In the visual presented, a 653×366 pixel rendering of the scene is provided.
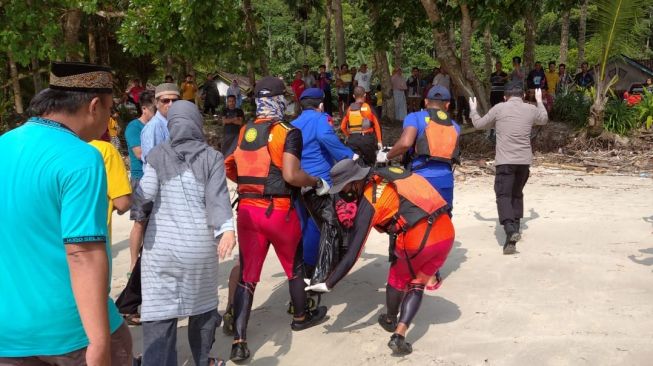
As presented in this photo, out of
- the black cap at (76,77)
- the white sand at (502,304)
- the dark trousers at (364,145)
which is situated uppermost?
the black cap at (76,77)

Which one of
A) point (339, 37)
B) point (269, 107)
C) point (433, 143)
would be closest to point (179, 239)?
point (269, 107)

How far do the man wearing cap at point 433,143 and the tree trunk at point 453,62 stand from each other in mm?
7940

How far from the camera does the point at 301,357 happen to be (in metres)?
4.36

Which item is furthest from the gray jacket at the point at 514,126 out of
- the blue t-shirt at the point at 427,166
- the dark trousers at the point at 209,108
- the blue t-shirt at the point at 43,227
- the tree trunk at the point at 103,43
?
the tree trunk at the point at 103,43

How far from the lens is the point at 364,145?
376 inches

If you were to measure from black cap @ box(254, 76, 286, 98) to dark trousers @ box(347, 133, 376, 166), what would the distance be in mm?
5154

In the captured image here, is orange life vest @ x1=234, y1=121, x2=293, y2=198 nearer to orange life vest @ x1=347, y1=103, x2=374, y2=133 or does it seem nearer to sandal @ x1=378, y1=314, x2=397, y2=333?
sandal @ x1=378, y1=314, x2=397, y2=333

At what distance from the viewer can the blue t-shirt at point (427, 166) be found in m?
5.56

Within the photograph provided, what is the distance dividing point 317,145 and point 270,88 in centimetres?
69

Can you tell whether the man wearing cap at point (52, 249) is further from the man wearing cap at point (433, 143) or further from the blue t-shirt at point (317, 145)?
the man wearing cap at point (433, 143)

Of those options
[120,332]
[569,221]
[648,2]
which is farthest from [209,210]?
[648,2]

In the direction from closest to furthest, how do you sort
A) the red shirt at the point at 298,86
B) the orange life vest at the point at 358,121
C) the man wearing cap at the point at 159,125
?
the man wearing cap at the point at 159,125 < the orange life vest at the point at 358,121 < the red shirt at the point at 298,86

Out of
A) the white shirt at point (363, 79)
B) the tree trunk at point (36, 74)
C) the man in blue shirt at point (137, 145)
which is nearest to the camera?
the man in blue shirt at point (137, 145)

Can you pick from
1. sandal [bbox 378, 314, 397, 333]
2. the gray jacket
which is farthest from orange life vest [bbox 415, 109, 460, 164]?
sandal [bbox 378, 314, 397, 333]
